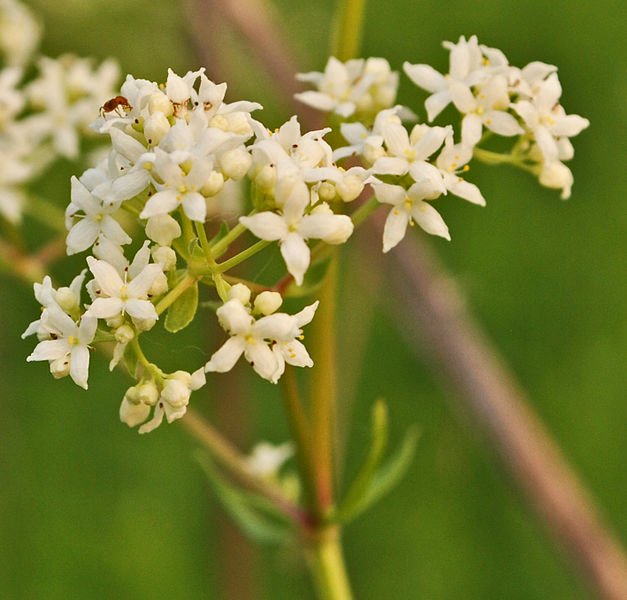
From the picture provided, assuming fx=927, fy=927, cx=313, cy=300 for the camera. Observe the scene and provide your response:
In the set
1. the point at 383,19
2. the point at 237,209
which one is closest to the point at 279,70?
the point at 237,209

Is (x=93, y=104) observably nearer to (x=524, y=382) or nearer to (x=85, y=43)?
(x=85, y=43)

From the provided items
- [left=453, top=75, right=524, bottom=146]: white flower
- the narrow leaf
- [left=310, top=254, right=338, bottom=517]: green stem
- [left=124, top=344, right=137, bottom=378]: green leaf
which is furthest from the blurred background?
[left=124, top=344, right=137, bottom=378]: green leaf

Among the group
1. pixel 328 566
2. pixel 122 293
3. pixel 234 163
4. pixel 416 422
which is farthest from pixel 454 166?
pixel 416 422

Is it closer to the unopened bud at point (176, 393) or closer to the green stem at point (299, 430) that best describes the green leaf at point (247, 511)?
the green stem at point (299, 430)

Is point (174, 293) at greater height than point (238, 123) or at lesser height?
lesser

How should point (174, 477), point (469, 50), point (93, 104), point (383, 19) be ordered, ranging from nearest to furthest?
point (469, 50) < point (93, 104) < point (174, 477) < point (383, 19)

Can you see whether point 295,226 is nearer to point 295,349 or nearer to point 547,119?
point 295,349

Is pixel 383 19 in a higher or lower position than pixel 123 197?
higher

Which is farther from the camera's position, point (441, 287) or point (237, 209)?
point (441, 287)
